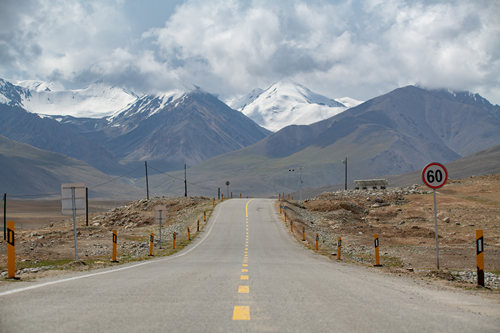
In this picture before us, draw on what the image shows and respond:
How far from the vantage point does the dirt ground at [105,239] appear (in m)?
24.3

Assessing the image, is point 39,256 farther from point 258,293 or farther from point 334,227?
point 334,227

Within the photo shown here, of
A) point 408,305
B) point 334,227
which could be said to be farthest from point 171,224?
point 408,305

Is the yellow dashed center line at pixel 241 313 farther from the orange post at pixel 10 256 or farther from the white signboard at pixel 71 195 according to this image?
the white signboard at pixel 71 195

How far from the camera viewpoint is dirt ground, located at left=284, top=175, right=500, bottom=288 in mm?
24703

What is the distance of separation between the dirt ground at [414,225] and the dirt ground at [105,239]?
34.1ft

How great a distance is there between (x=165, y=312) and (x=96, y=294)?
230cm

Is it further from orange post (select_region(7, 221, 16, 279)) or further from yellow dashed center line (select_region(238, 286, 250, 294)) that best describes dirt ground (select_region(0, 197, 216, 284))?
yellow dashed center line (select_region(238, 286, 250, 294))

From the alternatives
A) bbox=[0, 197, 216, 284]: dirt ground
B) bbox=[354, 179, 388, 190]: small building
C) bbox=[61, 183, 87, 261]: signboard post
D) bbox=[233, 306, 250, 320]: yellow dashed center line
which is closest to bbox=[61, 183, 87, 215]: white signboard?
bbox=[61, 183, 87, 261]: signboard post

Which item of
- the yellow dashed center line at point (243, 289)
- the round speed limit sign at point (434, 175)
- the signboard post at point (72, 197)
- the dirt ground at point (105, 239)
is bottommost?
the dirt ground at point (105, 239)

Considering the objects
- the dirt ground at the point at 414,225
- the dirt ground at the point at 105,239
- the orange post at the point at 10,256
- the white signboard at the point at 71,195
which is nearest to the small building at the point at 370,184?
the dirt ground at the point at 414,225

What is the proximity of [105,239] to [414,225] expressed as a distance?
27165 millimetres

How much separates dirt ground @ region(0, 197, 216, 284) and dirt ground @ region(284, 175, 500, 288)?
10.4m

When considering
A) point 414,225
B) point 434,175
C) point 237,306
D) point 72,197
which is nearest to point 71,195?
point 72,197

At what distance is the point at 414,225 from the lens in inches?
1956
